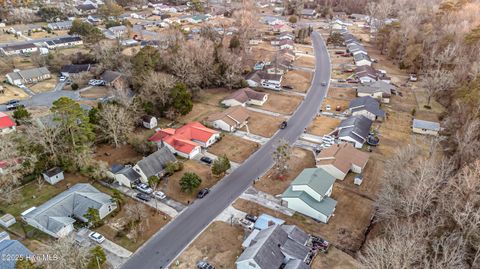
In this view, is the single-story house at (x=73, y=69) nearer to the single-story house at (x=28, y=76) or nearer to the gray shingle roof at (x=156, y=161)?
the single-story house at (x=28, y=76)

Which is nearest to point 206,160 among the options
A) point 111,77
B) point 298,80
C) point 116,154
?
point 116,154

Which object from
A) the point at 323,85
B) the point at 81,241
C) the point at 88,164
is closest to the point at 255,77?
the point at 323,85

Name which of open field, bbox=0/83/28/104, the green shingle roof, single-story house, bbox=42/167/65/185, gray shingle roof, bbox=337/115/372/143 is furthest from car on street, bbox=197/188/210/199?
open field, bbox=0/83/28/104

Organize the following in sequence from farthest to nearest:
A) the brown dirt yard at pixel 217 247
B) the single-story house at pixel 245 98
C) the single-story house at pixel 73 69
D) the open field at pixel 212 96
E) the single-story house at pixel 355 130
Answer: the single-story house at pixel 73 69 → the open field at pixel 212 96 → the single-story house at pixel 245 98 → the single-story house at pixel 355 130 → the brown dirt yard at pixel 217 247

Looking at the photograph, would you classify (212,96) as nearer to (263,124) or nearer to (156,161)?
(263,124)

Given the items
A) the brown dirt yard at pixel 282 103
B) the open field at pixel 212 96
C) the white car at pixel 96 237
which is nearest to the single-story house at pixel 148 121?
the open field at pixel 212 96

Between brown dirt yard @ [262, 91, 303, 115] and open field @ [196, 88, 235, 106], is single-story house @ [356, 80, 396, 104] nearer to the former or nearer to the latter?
brown dirt yard @ [262, 91, 303, 115]
